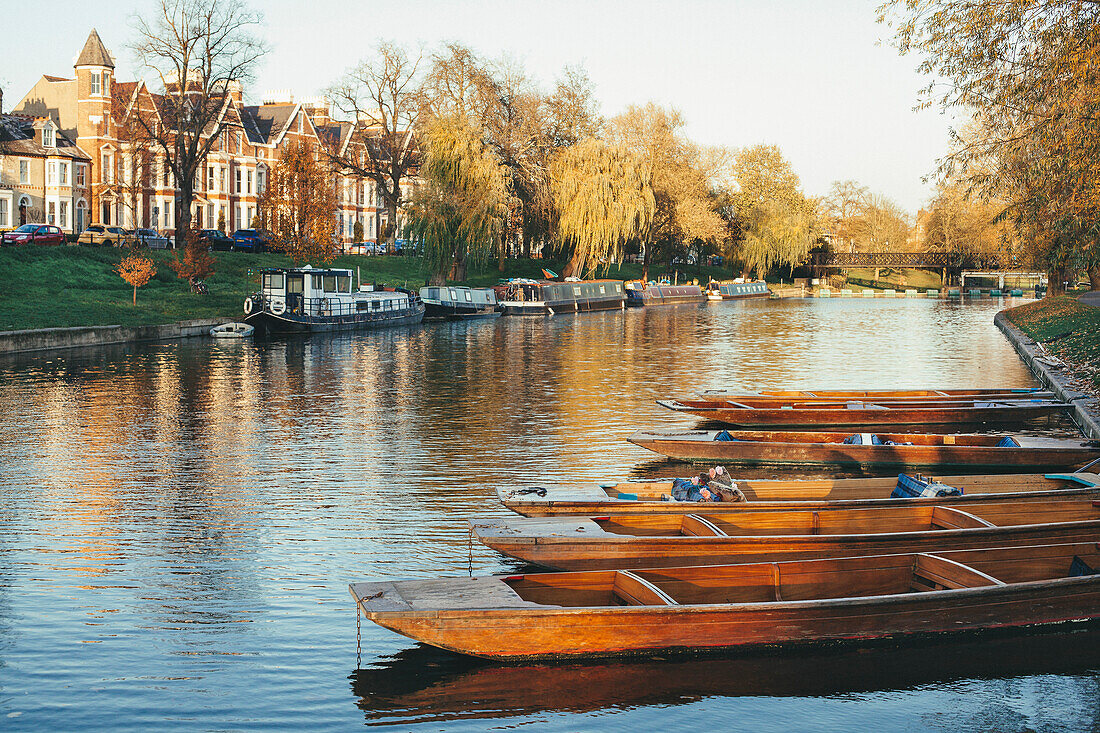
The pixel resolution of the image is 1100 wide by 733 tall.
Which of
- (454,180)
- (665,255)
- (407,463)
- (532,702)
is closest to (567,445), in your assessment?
(407,463)

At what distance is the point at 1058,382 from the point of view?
27.1m

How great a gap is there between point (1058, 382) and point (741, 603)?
69.1 feet

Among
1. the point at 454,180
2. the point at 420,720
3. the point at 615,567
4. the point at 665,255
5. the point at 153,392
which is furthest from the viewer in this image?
the point at 665,255

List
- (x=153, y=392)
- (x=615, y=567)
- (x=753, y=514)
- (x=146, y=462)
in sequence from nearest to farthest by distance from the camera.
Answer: (x=615, y=567)
(x=753, y=514)
(x=146, y=462)
(x=153, y=392)

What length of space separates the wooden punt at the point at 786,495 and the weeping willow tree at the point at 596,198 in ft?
194

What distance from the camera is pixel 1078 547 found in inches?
444

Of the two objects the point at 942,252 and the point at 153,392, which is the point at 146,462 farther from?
the point at 942,252

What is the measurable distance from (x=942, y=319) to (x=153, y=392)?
5346 cm

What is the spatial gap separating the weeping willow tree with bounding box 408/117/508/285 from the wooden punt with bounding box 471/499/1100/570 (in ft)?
169

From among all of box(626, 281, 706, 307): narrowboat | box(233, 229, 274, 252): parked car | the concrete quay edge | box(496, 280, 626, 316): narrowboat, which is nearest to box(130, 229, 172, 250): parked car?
box(233, 229, 274, 252): parked car

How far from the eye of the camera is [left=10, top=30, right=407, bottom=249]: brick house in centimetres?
7738

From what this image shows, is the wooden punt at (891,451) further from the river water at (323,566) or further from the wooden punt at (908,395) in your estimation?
the wooden punt at (908,395)

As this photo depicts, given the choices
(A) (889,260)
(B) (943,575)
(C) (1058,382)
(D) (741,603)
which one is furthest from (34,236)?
(A) (889,260)

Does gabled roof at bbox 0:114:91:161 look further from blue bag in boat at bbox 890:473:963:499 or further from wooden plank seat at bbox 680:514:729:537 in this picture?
blue bag in boat at bbox 890:473:963:499
